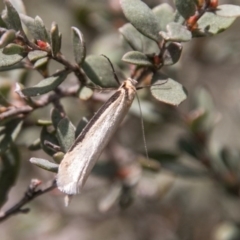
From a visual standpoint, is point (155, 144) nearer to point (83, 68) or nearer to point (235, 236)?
point (235, 236)

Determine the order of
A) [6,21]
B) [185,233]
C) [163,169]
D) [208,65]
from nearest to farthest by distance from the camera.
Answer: [6,21], [163,169], [185,233], [208,65]

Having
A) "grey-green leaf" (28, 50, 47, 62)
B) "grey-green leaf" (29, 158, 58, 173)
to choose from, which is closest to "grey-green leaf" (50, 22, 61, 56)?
"grey-green leaf" (28, 50, 47, 62)

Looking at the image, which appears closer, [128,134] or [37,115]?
[37,115]

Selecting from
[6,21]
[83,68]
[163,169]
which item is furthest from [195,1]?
[163,169]

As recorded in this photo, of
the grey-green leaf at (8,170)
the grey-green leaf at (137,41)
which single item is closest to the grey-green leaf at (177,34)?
the grey-green leaf at (137,41)

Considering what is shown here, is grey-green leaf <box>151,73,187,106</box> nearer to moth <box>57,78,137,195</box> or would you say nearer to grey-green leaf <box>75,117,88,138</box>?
moth <box>57,78,137,195</box>

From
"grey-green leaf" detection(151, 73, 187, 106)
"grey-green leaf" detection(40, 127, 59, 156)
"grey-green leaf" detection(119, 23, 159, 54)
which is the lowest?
"grey-green leaf" detection(40, 127, 59, 156)

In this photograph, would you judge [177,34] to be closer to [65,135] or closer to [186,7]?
[186,7]
